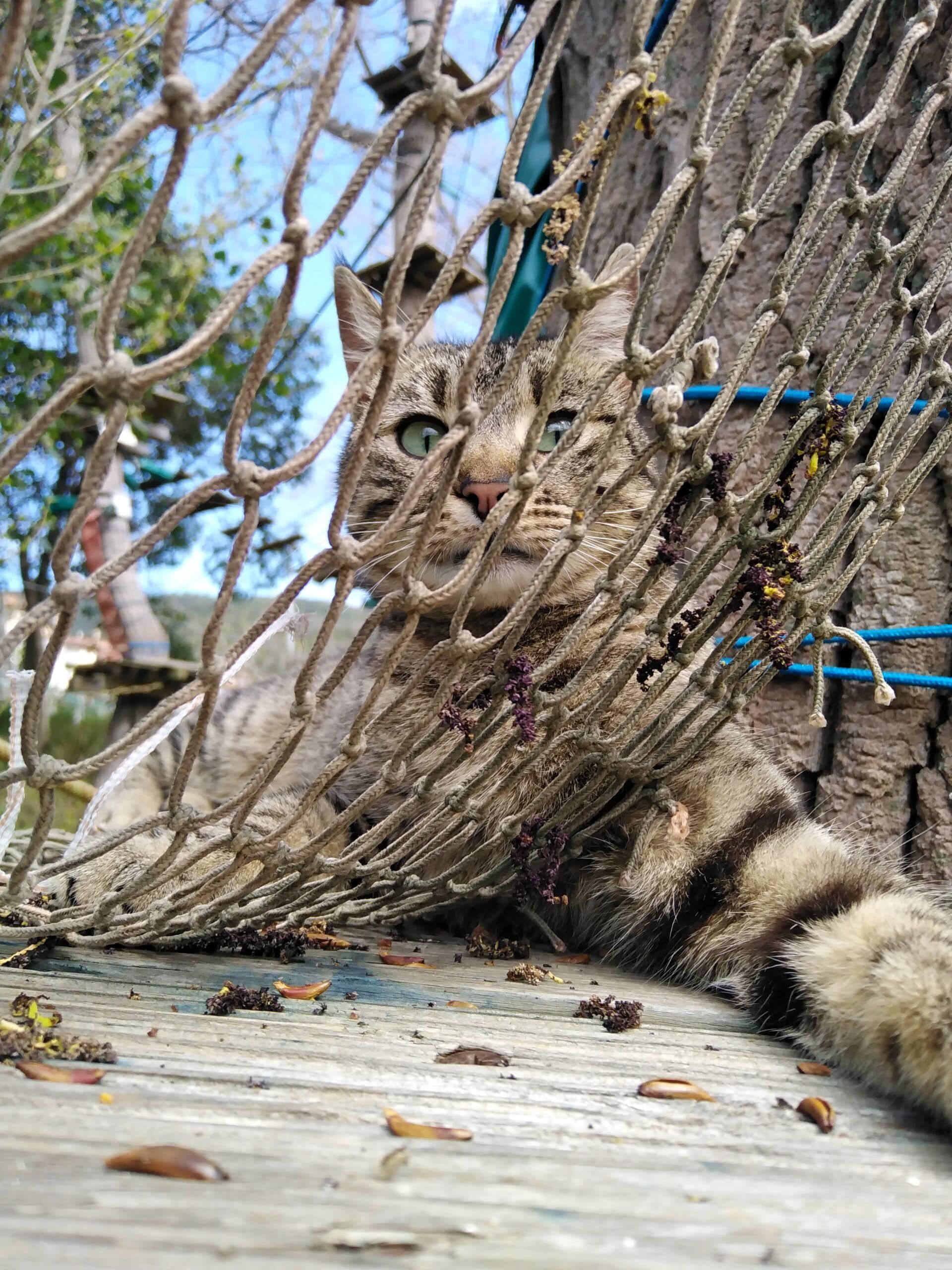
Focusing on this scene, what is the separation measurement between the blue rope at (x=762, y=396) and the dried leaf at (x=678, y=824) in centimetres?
83

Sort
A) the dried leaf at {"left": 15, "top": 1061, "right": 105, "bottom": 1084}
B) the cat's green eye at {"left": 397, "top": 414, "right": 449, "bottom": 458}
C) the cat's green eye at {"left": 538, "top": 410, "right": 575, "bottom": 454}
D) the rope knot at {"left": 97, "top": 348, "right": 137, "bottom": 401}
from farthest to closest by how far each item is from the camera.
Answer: the cat's green eye at {"left": 397, "top": 414, "right": 449, "bottom": 458}
the cat's green eye at {"left": 538, "top": 410, "right": 575, "bottom": 454}
the dried leaf at {"left": 15, "top": 1061, "right": 105, "bottom": 1084}
the rope knot at {"left": 97, "top": 348, "right": 137, "bottom": 401}

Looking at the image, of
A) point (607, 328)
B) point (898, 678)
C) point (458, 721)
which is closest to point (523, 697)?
point (458, 721)

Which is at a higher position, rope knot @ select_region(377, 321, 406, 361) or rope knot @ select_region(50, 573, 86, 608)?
rope knot @ select_region(377, 321, 406, 361)

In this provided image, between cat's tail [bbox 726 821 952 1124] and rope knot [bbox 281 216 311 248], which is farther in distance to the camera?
cat's tail [bbox 726 821 952 1124]

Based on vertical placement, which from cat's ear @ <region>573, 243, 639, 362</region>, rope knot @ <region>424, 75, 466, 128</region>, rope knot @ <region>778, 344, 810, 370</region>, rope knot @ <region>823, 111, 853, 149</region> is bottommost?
rope knot @ <region>424, 75, 466, 128</region>

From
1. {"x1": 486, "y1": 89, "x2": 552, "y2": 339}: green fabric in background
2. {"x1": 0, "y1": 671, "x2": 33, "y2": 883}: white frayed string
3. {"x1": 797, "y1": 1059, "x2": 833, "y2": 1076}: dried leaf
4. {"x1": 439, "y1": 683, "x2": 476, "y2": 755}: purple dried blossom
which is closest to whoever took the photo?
{"x1": 0, "y1": 671, "x2": 33, "y2": 883}: white frayed string

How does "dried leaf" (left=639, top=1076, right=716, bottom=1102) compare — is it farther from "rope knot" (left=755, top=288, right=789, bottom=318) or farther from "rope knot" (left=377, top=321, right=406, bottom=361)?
"rope knot" (left=755, top=288, right=789, bottom=318)

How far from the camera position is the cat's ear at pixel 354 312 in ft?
7.25

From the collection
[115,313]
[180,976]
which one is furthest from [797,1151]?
[115,313]

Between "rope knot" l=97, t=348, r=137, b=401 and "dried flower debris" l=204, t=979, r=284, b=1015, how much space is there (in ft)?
2.45

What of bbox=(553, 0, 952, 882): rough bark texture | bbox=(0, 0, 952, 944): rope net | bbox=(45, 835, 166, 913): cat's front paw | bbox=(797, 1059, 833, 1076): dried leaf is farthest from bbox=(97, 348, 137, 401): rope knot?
bbox=(553, 0, 952, 882): rough bark texture

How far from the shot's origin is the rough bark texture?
1795 millimetres

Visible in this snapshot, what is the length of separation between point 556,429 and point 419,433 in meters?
0.37

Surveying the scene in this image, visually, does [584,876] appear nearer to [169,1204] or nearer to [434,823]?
[434,823]
